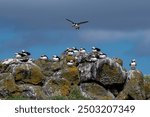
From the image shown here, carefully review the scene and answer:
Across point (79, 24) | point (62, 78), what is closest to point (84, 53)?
point (62, 78)

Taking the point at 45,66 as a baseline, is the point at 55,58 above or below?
above

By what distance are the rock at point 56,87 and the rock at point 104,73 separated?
1999mm

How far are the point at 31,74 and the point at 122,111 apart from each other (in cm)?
1931

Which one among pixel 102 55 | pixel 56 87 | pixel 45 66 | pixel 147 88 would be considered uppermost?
pixel 102 55

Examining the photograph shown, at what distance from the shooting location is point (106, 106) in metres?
21.1

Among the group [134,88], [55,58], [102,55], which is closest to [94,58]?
[102,55]

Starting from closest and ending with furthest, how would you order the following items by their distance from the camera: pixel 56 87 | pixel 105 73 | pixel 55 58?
pixel 56 87
pixel 105 73
pixel 55 58

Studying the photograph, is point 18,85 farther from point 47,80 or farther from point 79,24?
point 79,24

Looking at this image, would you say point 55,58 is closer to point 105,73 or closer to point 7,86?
point 105,73

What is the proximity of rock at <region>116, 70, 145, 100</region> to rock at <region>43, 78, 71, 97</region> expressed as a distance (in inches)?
146

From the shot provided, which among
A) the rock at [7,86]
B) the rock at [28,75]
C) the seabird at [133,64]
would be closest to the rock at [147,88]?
the seabird at [133,64]

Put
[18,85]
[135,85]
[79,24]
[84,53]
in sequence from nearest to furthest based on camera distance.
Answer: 1. [18,85]
2. [135,85]
3. [84,53]
4. [79,24]

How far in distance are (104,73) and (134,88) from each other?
8.23ft

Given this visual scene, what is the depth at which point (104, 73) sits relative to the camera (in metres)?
40.9
